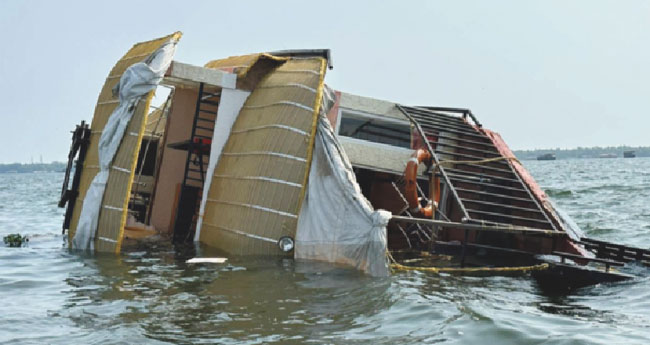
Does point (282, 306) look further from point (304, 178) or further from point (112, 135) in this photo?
point (112, 135)

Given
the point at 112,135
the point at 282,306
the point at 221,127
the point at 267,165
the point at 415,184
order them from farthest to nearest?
the point at 221,127 < the point at 415,184 < the point at 112,135 < the point at 267,165 < the point at 282,306

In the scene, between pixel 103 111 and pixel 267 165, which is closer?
pixel 267 165

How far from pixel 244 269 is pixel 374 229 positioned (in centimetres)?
270

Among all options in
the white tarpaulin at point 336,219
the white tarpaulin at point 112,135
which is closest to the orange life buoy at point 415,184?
the white tarpaulin at point 336,219

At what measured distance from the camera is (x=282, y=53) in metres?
19.3

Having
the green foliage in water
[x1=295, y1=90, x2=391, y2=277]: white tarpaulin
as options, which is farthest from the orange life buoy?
the green foliage in water

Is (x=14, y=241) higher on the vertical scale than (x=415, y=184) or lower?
lower

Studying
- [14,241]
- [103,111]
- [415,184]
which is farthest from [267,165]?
[14,241]

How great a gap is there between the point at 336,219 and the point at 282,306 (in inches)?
133

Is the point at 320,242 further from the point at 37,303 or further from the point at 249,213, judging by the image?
the point at 37,303

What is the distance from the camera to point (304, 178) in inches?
575

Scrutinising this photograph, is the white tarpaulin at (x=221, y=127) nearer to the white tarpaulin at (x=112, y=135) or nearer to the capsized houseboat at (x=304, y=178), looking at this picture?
the capsized houseboat at (x=304, y=178)

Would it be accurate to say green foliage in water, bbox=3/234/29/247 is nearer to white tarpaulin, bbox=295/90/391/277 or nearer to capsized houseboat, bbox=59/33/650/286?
capsized houseboat, bbox=59/33/650/286

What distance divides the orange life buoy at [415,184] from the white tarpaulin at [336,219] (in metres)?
2.88
